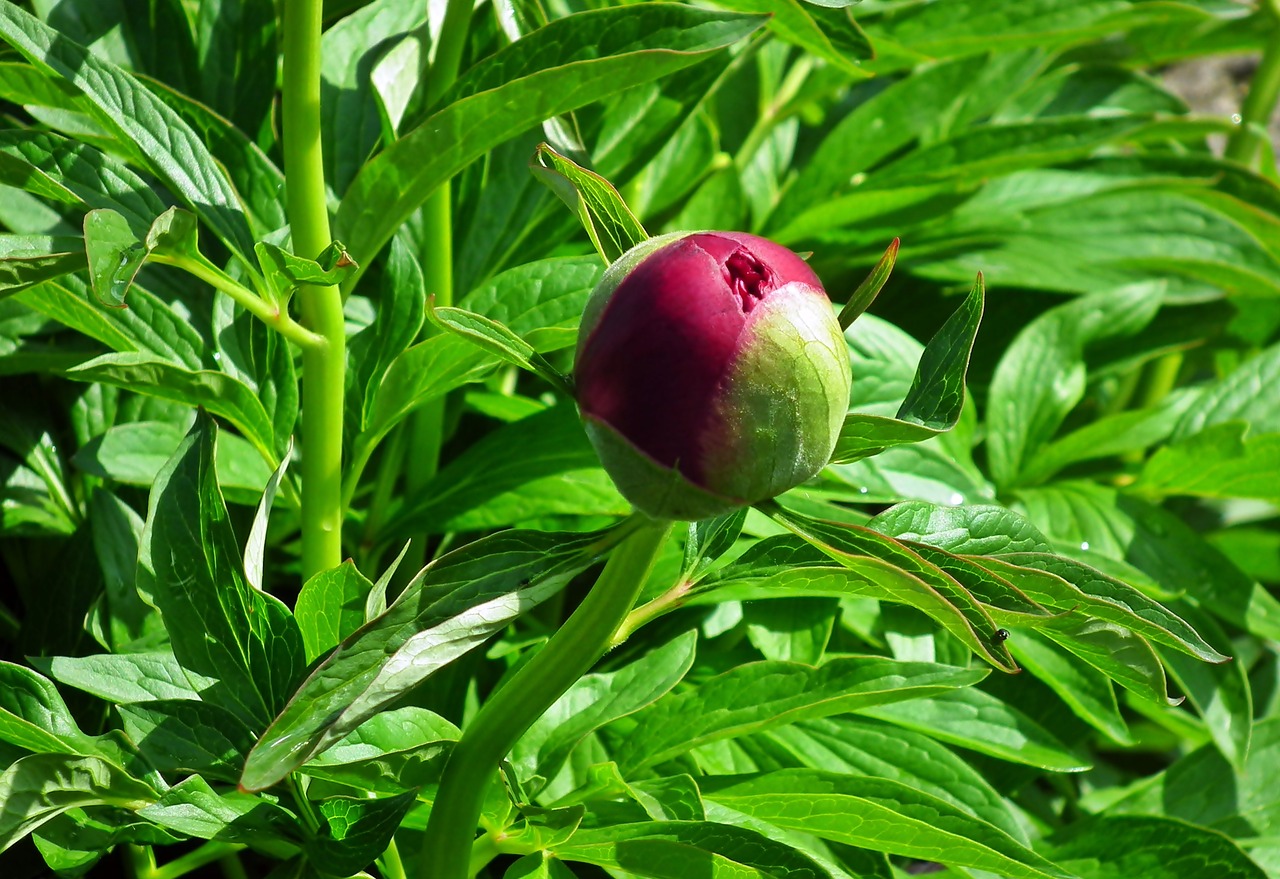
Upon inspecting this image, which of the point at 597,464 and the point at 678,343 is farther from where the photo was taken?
the point at 597,464

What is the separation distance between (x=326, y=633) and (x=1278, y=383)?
100 centimetres

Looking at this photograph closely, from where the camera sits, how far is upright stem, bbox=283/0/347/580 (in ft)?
2.13

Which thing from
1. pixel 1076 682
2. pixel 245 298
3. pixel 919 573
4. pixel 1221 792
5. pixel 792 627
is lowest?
pixel 1221 792

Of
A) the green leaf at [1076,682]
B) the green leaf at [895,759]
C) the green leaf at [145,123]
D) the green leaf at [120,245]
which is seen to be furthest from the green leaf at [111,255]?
the green leaf at [1076,682]

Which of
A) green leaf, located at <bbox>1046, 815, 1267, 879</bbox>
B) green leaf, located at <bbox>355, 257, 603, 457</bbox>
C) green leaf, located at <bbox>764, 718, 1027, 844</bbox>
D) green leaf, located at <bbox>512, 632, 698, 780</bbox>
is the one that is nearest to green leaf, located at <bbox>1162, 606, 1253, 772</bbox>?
green leaf, located at <bbox>1046, 815, 1267, 879</bbox>

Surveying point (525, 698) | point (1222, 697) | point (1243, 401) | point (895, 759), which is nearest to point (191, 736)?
Answer: point (525, 698)

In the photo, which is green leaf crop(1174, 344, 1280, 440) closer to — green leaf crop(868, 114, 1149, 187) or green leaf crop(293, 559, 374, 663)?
green leaf crop(868, 114, 1149, 187)

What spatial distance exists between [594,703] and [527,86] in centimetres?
37

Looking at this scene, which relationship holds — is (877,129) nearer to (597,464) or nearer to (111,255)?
(597,464)

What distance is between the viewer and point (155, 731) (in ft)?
1.97

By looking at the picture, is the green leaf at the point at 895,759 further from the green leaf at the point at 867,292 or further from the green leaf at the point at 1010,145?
the green leaf at the point at 1010,145

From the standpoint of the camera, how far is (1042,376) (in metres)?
1.14

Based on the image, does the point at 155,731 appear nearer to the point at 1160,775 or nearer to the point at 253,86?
the point at 253,86

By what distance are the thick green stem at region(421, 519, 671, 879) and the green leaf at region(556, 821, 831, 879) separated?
8 centimetres
